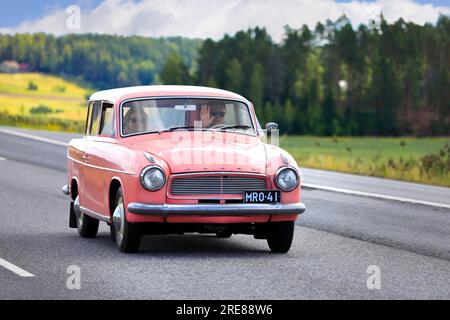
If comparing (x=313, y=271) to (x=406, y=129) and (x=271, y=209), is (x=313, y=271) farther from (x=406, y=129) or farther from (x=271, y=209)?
(x=406, y=129)

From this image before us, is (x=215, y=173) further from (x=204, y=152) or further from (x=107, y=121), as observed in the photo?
(x=107, y=121)

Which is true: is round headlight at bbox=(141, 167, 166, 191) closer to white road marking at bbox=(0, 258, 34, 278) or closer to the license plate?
the license plate

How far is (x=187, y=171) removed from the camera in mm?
11359

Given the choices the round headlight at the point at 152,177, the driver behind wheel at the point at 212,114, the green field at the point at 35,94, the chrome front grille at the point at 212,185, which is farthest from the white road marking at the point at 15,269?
the green field at the point at 35,94

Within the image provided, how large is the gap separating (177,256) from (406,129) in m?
130

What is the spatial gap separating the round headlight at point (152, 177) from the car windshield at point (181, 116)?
123 cm

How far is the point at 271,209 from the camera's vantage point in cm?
1141

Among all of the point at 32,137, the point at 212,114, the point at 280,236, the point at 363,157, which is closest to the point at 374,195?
the point at 212,114

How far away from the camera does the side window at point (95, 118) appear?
13633 mm

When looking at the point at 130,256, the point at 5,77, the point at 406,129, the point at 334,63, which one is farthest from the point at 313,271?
the point at 5,77

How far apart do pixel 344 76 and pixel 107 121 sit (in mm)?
142599

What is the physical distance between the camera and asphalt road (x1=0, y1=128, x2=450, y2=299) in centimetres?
927

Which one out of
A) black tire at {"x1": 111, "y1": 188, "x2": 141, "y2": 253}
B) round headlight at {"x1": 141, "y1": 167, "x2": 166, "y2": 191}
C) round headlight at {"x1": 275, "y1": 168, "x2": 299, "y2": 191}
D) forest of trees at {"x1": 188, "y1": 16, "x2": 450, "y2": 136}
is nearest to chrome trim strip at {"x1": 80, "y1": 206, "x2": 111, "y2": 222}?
black tire at {"x1": 111, "y1": 188, "x2": 141, "y2": 253}

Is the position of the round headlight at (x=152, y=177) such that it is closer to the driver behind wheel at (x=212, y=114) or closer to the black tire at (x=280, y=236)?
the black tire at (x=280, y=236)
